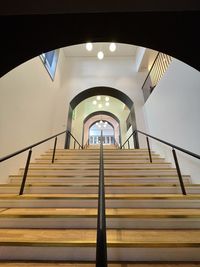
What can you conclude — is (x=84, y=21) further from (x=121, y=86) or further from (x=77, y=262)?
(x=121, y=86)

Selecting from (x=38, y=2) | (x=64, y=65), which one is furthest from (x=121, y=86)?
(x=38, y=2)

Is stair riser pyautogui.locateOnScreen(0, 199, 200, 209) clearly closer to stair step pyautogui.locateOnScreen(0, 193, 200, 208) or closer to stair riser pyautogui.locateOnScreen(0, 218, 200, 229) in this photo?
stair step pyautogui.locateOnScreen(0, 193, 200, 208)

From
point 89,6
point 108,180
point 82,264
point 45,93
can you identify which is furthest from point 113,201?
point 45,93

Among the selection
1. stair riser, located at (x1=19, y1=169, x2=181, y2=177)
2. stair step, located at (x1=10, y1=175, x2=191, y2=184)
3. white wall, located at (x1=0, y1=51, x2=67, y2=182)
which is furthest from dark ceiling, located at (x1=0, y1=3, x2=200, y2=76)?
stair riser, located at (x1=19, y1=169, x2=181, y2=177)

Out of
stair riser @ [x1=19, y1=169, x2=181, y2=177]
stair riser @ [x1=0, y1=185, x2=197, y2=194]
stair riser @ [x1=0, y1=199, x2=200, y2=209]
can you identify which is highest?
stair riser @ [x1=19, y1=169, x2=181, y2=177]

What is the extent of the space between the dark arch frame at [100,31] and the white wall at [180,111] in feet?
3.92

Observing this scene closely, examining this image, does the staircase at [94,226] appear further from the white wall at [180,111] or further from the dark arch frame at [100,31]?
the dark arch frame at [100,31]

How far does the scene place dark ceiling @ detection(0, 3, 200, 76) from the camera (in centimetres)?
154

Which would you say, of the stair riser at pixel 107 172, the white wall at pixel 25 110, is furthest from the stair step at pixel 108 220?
the white wall at pixel 25 110

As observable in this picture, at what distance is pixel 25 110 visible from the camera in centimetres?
364

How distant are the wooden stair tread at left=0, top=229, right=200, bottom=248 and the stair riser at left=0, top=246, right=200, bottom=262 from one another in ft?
0.15

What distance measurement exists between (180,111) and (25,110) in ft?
11.1

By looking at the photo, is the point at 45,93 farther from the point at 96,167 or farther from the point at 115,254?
the point at 115,254

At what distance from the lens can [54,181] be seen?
2699mm
